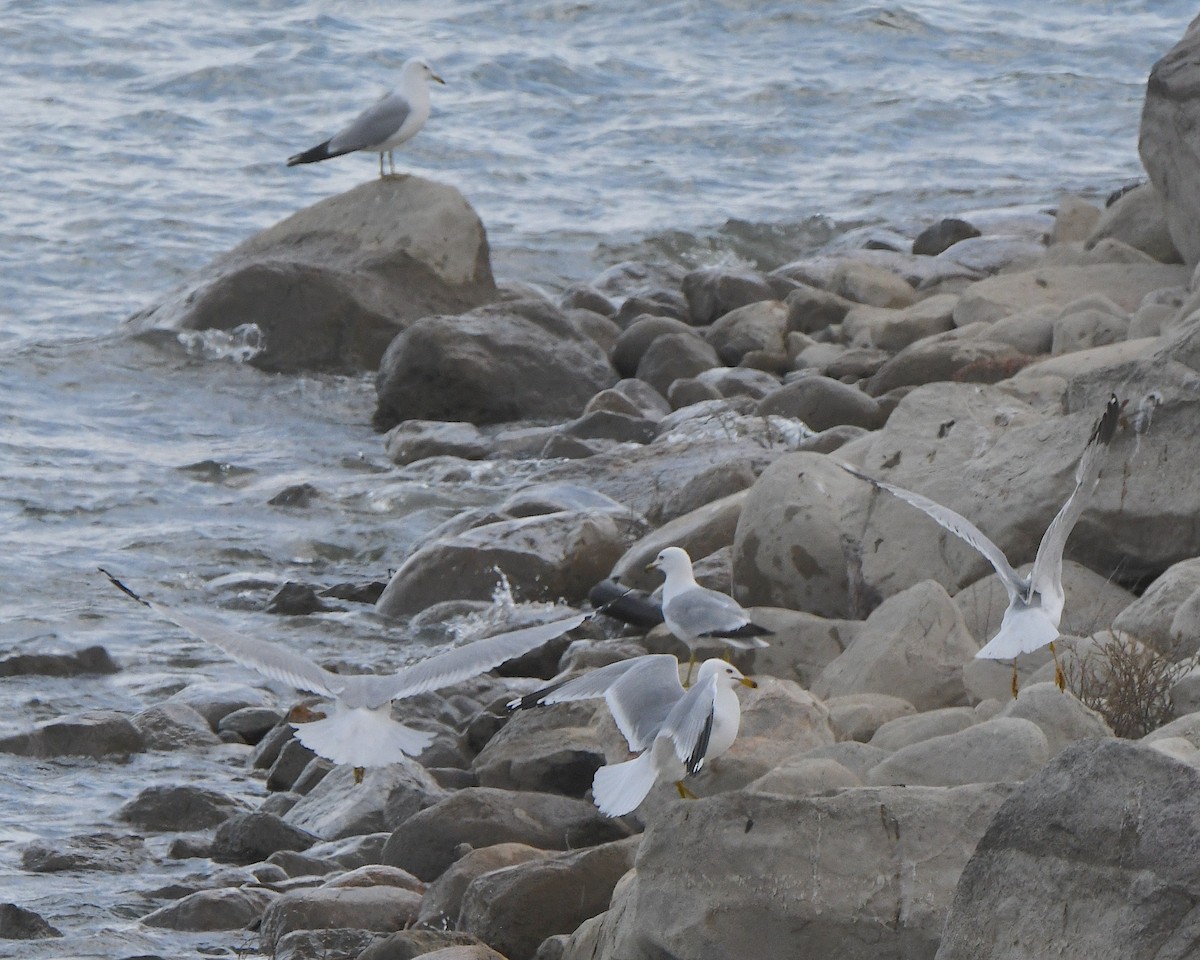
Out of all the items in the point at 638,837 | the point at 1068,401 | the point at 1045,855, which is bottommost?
the point at 638,837

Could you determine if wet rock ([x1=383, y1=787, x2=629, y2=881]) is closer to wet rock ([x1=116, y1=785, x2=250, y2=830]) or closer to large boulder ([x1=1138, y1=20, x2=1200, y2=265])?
wet rock ([x1=116, y1=785, x2=250, y2=830])

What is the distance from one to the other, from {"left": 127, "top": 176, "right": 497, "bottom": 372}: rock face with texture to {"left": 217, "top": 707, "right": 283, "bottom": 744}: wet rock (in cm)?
581

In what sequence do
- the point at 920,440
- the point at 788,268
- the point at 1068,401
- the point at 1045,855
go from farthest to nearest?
the point at 788,268 < the point at 920,440 < the point at 1068,401 < the point at 1045,855

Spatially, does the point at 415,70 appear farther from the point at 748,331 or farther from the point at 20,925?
the point at 20,925

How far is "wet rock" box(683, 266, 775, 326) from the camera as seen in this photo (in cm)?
1408

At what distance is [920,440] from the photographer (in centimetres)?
747

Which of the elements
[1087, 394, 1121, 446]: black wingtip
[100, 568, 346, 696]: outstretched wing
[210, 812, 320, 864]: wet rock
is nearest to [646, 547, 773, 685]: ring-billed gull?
[100, 568, 346, 696]: outstretched wing

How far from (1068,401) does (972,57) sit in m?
19.3

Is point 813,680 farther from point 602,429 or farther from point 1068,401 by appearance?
point 602,429

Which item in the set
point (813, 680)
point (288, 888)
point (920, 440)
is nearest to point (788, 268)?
point (920, 440)

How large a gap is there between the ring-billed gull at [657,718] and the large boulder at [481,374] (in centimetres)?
674

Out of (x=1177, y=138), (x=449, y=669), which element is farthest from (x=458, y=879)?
(x=1177, y=138)

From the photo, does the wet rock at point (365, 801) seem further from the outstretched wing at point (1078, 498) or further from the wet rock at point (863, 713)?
the outstretched wing at point (1078, 498)

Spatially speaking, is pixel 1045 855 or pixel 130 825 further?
pixel 130 825
